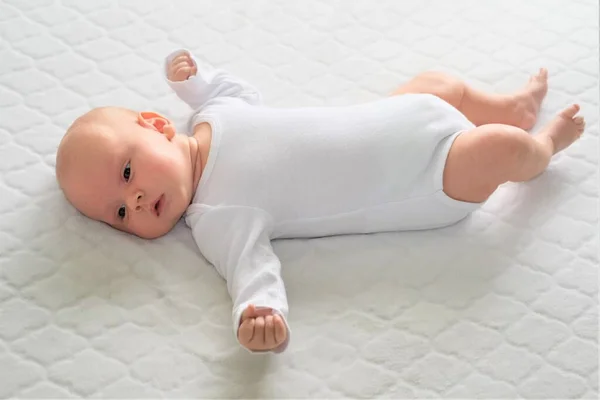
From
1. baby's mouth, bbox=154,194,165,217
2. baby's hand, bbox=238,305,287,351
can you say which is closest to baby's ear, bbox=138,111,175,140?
baby's mouth, bbox=154,194,165,217

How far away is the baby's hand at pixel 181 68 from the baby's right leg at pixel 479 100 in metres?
0.36

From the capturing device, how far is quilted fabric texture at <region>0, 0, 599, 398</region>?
106 centimetres

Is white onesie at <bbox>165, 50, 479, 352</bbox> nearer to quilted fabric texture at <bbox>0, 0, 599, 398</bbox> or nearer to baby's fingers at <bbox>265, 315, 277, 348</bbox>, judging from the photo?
quilted fabric texture at <bbox>0, 0, 599, 398</bbox>

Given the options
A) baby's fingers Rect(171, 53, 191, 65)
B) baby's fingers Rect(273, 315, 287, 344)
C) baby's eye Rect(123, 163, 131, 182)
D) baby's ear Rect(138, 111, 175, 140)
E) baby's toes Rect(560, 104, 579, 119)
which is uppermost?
baby's toes Rect(560, 104, 579, 119)

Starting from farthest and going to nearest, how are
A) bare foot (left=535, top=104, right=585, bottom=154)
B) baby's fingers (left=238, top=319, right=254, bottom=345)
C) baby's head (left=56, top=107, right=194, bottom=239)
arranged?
bare foot (left=535, top=104, right=585, bottom=154) → baby's head (left=56, top=107, right=194, bottom=239) → baby's fingers (left=238, top=319, right=254, bottom=345)

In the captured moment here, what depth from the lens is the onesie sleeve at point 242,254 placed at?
3.54 feet

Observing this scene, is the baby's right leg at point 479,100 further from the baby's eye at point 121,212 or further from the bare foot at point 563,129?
the baby's eye at point 121,212

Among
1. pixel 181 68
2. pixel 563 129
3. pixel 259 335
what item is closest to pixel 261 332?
pixel 259 335

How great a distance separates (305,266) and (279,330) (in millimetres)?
184

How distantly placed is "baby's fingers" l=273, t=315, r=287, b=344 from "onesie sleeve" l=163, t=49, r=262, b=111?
464mm

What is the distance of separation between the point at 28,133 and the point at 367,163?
58cm

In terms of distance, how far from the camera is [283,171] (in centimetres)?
120

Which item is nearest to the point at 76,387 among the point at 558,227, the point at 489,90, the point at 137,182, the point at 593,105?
the point at 137,182

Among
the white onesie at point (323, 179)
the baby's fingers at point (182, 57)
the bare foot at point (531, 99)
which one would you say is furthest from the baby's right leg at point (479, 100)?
the baby's fingers at point (182, 57)
